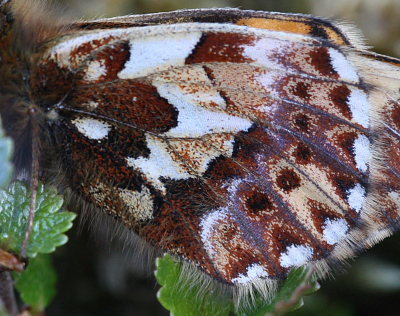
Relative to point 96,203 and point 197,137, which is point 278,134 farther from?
point 96,203

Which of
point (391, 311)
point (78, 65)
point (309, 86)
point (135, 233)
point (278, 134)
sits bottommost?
point (391, 311)

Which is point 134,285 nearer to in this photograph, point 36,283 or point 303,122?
point 36,283

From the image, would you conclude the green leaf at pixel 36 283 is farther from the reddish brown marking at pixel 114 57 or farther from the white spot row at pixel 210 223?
the reddish brown marking at pixel 114 57

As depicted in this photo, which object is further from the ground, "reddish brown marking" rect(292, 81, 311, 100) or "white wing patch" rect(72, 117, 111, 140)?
"reddish brown marking" rect(292, 81, 311, 100)

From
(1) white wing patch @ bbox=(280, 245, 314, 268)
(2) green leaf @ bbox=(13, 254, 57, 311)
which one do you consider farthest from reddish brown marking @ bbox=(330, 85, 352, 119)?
(2) green leaf @ bbox=(13, 254, 57, 311)

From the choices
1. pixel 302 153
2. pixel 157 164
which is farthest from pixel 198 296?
pixel 302 153

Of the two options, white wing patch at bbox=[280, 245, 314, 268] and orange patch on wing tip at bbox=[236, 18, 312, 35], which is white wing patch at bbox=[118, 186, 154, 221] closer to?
white wing patch at bbox=[280, 245, 314, 268]

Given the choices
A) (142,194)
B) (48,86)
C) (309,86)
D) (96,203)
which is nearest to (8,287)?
(96,203)

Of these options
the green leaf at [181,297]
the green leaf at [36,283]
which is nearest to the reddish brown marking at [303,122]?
the green leaf at [181,297]
